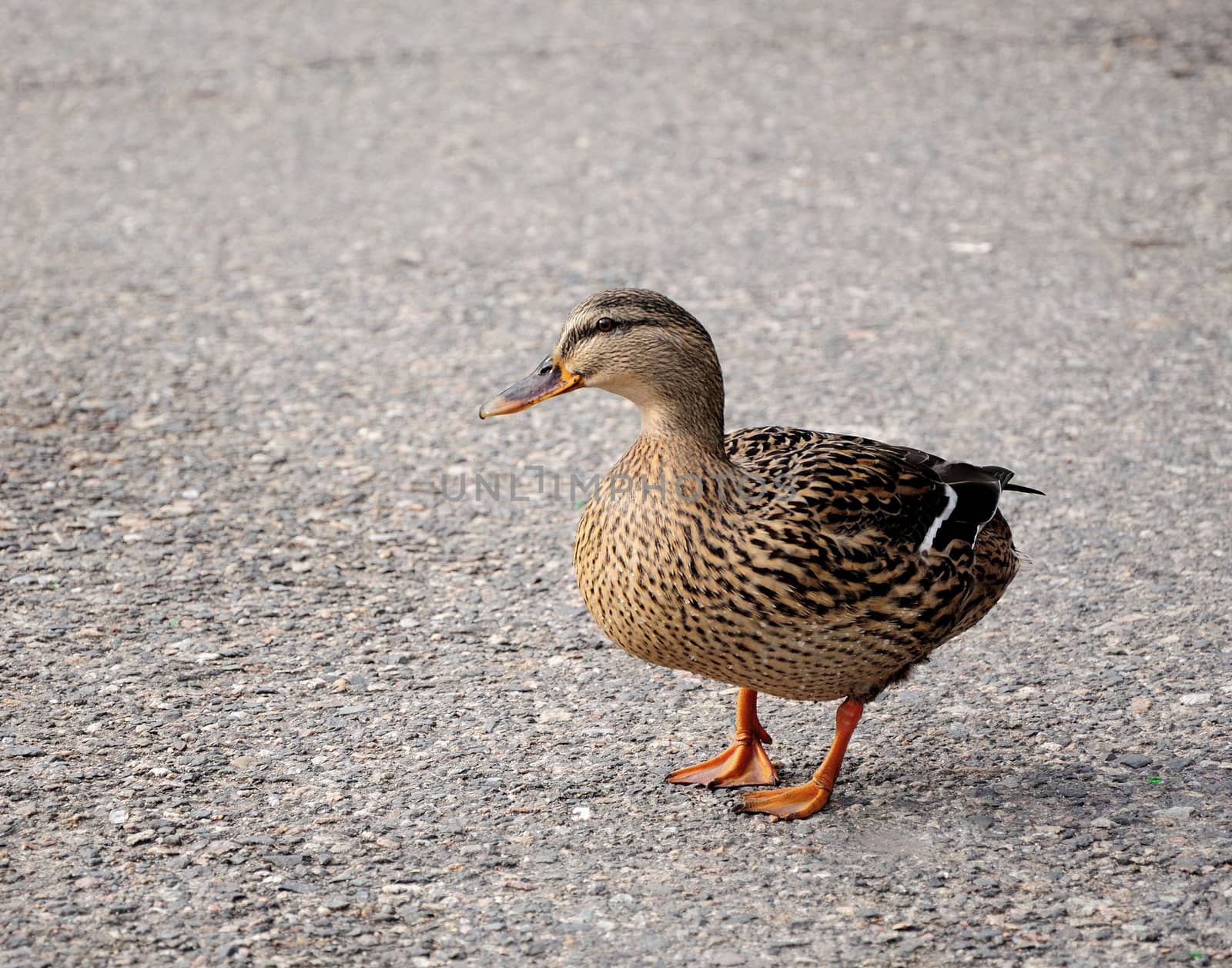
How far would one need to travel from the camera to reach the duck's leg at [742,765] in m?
3.71

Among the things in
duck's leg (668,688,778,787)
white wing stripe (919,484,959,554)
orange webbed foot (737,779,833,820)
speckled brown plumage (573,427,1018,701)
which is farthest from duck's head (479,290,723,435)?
orange webbed foot (737,779,833,820)

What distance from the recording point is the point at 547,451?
5.66m

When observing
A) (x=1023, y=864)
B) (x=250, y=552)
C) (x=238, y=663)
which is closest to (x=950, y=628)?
(x=1023, y=864)

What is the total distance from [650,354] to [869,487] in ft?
2.14

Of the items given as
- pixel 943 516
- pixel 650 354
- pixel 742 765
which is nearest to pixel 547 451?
pixel 650 354

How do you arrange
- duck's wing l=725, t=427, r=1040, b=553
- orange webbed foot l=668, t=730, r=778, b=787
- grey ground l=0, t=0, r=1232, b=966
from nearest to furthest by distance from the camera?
grey ground l=0, t=0, r=1232, b=966 < duck's wing l=725, t=427, r=1040, b=553 < orange webbed foot l=668, t=730, r=778, b=787

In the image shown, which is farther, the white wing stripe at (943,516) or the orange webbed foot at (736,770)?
the orange webbed foot at (736,770)

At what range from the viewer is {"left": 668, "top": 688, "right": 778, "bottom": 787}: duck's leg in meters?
3.71

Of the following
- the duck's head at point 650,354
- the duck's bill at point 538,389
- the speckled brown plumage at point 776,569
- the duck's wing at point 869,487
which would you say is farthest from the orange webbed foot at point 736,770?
the duck's bill at point 538,389

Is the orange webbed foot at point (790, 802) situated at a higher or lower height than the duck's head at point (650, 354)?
lower

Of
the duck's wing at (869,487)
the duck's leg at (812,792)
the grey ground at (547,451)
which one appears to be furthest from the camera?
the duck's leg at (812,792)

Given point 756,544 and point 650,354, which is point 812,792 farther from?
point 650,354

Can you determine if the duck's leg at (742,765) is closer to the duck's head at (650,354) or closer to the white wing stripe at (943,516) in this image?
the white wing stripe at (943,516)

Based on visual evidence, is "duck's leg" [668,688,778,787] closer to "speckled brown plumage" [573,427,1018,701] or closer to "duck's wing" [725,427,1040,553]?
"speckled brown plumage" [573,427,1018,701]
